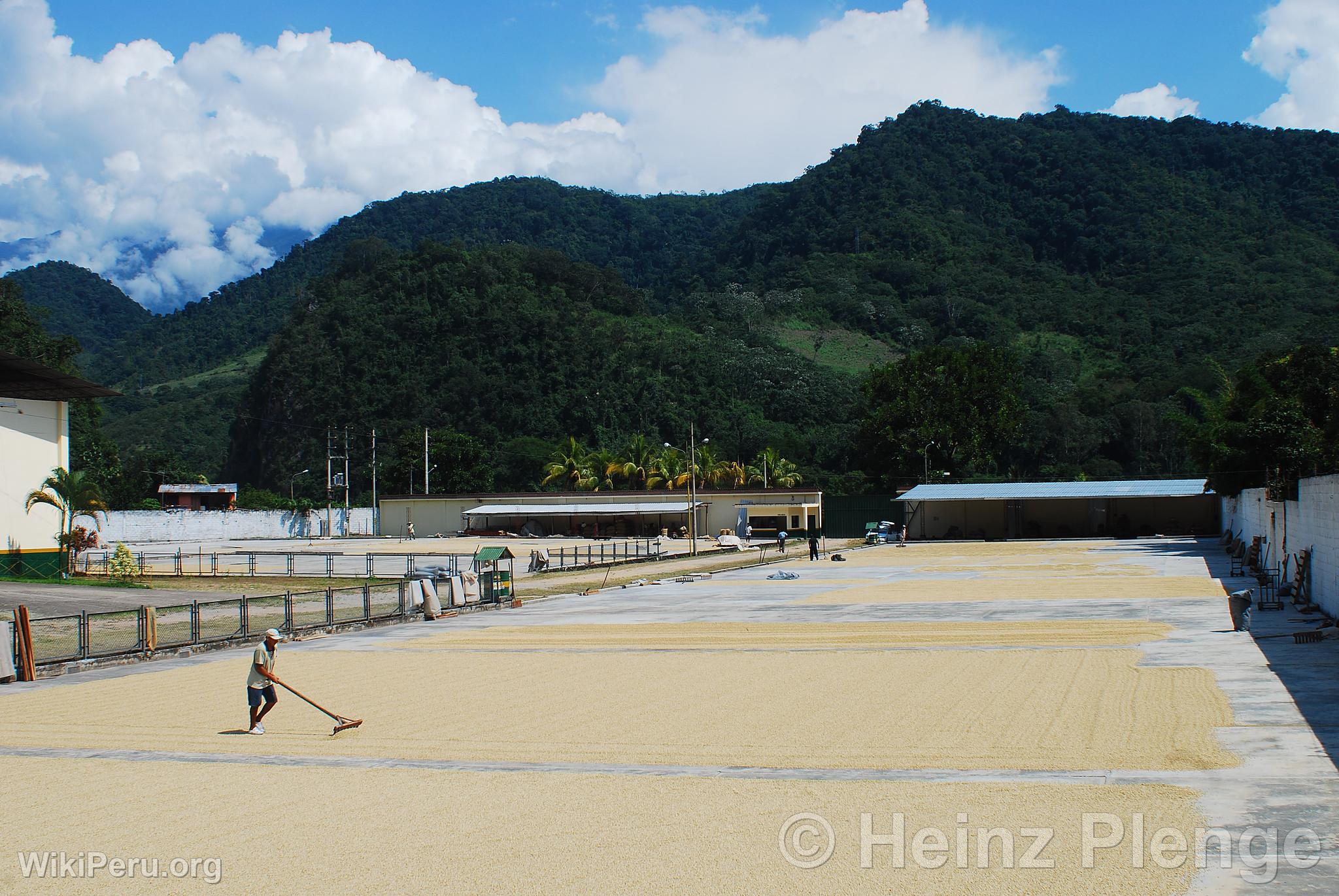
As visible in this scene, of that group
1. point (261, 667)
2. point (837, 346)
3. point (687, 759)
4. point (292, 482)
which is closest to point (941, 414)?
point (837, 346)

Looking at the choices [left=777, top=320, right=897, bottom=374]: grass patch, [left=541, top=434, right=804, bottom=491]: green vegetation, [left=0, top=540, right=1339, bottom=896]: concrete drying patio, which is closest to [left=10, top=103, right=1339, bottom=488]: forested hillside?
[left=777, top=320, right=897, bottom=374]: grass patch

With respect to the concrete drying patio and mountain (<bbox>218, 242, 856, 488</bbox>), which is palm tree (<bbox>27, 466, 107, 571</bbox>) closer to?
the concrete drying patio

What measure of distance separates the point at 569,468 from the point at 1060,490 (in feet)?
143

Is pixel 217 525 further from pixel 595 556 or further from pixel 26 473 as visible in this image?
pixel 26 473

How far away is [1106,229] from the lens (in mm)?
168750

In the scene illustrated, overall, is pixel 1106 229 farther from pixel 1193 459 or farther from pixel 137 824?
pixel 137 824

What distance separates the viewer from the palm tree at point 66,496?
39438 mm

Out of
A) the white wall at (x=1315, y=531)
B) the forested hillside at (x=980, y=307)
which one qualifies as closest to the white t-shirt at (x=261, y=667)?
the white wall at (x=1315, y=531)

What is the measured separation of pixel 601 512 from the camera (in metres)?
80.9

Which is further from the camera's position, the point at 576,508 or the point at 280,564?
the point at 576,508

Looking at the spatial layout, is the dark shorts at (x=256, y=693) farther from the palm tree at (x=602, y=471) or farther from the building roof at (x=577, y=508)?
the palm tree at (x=602, y=471)

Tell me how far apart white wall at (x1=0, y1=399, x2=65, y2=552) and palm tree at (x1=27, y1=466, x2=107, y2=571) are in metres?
0.32

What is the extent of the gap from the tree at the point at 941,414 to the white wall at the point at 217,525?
1743 inches

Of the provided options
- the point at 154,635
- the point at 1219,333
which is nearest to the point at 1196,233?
the point at 1219,333
